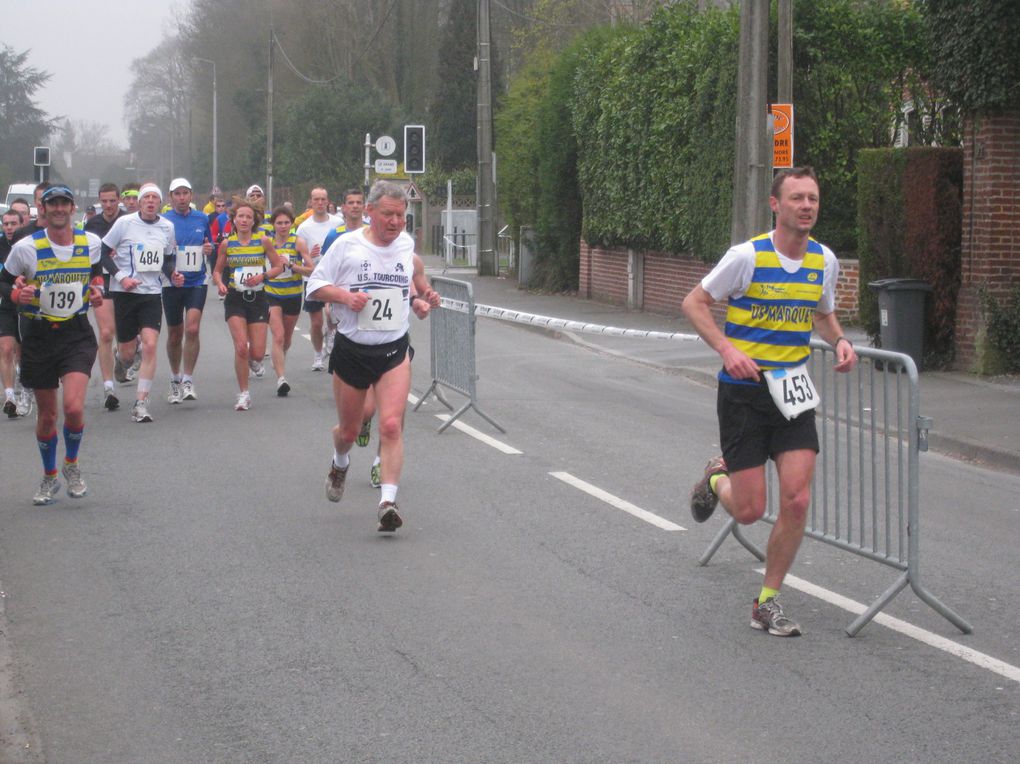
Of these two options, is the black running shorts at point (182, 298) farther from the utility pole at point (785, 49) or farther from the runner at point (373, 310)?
the utility pole at point (785, 49)

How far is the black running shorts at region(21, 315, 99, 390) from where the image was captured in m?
9.16

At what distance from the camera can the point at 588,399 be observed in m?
14.8

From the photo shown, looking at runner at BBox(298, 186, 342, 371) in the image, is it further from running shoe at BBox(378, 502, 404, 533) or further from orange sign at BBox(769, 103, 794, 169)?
running shoe at BBox(378, 502, 404, 533)

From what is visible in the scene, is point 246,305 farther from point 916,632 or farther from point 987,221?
point 916,632

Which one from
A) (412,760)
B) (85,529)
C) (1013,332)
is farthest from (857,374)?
(1013,332)

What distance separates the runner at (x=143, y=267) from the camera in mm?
12797

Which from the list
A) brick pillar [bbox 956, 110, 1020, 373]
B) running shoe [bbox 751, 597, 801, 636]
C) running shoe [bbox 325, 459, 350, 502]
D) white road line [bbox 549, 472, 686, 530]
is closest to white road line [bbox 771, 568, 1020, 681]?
running shoe [bbox 751, 597, 801, 636]

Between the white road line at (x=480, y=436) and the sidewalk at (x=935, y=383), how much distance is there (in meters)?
3.38

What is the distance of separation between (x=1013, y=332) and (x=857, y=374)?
9.51m

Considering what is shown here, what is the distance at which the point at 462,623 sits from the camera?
654 centimetres

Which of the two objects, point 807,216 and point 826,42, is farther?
point 826,42

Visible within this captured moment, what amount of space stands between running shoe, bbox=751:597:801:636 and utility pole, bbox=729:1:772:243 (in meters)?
10.4

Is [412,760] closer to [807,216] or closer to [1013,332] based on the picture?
[807,216]

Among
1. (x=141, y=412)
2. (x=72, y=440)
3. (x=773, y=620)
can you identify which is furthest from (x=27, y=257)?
(x=773, y=620)
